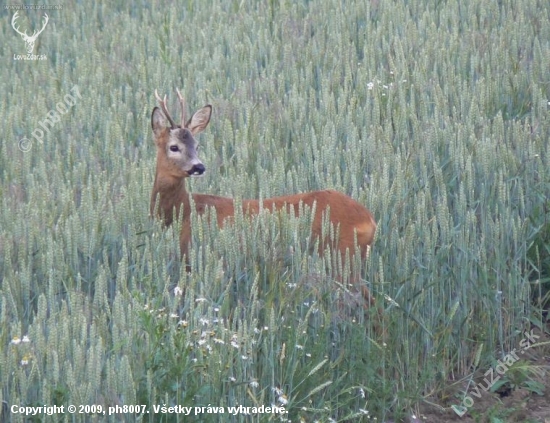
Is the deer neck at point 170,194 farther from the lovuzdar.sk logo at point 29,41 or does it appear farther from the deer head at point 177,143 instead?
the lovuzdar.sk logo at point 29,41

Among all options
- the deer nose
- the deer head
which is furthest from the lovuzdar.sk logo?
the deer nose

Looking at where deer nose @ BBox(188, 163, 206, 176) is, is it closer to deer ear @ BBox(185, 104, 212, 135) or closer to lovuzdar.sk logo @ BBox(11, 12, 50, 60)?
deer ear @ BBox(185, 104, 212, 135)

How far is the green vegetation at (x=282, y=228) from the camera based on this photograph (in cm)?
587

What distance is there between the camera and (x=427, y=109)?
10.2 meters

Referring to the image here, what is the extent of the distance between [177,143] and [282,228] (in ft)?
5.36

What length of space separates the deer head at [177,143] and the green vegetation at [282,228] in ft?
0.73

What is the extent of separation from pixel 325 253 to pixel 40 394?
6.23 ft

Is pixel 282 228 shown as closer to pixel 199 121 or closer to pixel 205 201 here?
pixel 205 201

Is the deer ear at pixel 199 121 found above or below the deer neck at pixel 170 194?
above

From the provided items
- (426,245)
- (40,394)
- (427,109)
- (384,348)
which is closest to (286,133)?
(427,109)

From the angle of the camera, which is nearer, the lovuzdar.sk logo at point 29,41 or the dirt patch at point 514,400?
the dirt patch at point 514,400

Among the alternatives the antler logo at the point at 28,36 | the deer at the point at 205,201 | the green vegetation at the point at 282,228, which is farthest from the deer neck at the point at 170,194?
the antler logo at the point at 28,36

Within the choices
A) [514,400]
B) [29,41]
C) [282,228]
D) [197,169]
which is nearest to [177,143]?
[197,169]

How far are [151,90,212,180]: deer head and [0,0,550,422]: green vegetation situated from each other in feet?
0.73
